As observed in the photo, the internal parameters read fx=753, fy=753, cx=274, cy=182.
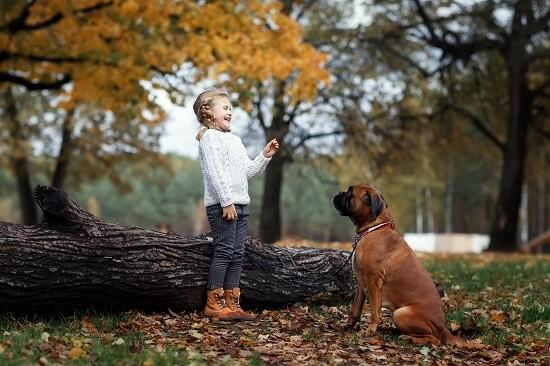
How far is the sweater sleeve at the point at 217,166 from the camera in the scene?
6684 mm

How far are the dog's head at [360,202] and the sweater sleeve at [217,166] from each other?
987 millimetres

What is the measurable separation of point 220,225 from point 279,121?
17235mm

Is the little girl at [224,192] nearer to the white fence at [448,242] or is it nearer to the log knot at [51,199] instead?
the log knot at [51,199]

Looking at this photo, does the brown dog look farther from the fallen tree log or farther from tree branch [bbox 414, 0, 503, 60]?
tree branch [bbox 414, 0, 503, 60]

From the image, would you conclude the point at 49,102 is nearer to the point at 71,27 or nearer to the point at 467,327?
the point at 71,27

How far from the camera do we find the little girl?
673cm

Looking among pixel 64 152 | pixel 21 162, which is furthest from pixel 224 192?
pixel 21 162

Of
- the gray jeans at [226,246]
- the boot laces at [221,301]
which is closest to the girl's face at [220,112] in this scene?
the gray jeans at [226,246]

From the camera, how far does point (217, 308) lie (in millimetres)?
6996

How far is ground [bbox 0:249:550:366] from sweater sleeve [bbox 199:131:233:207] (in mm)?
1171

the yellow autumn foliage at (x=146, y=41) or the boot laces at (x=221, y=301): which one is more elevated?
the yellow autumn foliage at (x=146, y=41)

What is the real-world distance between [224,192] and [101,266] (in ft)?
4.14

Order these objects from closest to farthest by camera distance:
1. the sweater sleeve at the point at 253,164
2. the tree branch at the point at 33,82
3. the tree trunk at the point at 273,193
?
the sweater sleeve at the point at 253,164 → the tree branch at the point at 33,82 → the tree trunk at the point at 273,193

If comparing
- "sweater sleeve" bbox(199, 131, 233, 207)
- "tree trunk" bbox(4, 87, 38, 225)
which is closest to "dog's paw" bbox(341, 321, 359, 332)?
"sweater sleeve" bbox(199, 131, 233, 207)
